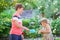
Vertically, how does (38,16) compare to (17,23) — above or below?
above

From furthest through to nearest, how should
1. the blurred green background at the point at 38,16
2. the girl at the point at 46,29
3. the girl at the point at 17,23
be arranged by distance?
the blurred green background at the point at 38,16 < the girl at the point at 46,29 < the girl at the point at 17,23

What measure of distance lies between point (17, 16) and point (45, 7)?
5.93 meters

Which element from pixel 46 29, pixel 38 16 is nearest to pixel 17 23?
pixel 46 29

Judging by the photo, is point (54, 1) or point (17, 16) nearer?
point (17, 16)

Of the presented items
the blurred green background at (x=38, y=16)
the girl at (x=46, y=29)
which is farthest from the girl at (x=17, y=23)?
the blurred green background at (x=38, y=16)

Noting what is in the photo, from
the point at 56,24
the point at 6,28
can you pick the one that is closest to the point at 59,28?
the point at 56,24

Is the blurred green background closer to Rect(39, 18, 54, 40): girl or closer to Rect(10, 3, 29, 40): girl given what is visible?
Rect(39, 18, 54, 40): girl

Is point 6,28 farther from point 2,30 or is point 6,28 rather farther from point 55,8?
point 55,8

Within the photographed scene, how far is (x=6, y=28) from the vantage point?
11.2m

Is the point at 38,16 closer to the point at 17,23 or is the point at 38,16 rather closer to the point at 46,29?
the point at 46,29

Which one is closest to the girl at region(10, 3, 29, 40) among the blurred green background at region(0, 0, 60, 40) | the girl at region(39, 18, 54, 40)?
the girl at region(39, 18, 54, 40)

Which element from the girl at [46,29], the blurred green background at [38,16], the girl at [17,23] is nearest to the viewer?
the girl at [17,23]

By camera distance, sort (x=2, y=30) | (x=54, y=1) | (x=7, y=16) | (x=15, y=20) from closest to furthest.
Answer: (x=15, y=20) < (x=2, y=30) < (x=54, y=1) < (x=7, y=16)

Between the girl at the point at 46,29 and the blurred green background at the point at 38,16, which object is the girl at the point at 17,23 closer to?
the girl at the point at 46,29
